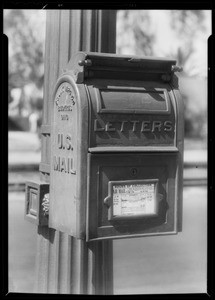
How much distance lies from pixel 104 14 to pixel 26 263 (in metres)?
4.02

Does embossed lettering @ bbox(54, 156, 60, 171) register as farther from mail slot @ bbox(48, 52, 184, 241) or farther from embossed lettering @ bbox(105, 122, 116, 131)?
embossed lettering @ bbox(105, 122, 116, 131)

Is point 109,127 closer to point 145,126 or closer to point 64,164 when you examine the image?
point 145,126

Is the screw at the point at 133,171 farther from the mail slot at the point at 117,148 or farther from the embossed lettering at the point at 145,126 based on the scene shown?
the embossed lettering at the point at 145,126

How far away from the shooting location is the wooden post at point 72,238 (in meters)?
2.72

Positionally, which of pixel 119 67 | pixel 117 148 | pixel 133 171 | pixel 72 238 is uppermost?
pixel 119 67

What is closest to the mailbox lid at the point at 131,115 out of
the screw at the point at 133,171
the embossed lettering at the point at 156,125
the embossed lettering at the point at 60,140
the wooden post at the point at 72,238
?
the embossed lettering at the point at 156,125

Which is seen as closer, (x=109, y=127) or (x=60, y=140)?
(x=109, y=127)

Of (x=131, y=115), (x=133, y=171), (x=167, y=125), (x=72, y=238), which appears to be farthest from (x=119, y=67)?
(x=72, y=238)

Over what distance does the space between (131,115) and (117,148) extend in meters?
0.19

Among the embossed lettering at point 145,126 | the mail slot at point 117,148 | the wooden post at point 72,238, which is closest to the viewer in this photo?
the mail slot at point 117,148

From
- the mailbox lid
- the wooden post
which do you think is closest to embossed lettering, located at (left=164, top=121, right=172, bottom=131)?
the mailbox lid

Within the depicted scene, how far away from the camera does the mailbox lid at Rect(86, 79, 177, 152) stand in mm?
2369

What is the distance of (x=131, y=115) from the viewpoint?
2445 mm

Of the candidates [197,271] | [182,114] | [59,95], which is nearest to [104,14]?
[59,95]
